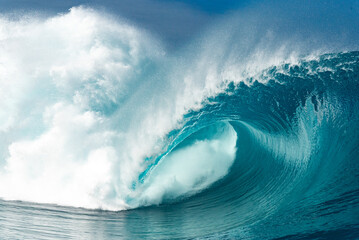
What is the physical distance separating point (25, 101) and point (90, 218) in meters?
5.04

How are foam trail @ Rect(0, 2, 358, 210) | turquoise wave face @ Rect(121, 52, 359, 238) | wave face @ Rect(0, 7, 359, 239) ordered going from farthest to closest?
1. foam trail @ Rect(0, 2, 358, 210)
2. wave face @ Rect(0, 7, 359, 239)
3. turquoise wave face @ Rect(121, 52, 359, 238)

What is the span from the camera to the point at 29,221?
660 cm

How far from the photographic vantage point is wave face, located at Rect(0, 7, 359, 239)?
7.03 m

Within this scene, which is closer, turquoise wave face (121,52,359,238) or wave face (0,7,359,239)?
turquoise wave face (121,52,359,238)

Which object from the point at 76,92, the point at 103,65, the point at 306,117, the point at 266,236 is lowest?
the point at 266,236

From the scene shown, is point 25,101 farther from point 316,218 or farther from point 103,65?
point 316,218

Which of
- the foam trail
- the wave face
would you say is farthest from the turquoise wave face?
the foam trail

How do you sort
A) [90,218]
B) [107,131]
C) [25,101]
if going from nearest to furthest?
[90,218]
[107,131]
[25,101]

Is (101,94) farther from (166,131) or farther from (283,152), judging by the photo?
(283,152)

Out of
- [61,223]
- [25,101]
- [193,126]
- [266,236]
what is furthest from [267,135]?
[25,101]

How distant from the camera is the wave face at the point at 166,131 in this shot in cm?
703

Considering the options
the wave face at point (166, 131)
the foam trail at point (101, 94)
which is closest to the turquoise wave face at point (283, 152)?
the wave face at point (166, 131)

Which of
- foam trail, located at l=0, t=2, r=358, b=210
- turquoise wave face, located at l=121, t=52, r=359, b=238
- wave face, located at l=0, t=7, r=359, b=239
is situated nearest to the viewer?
turquoise wave face, located at l=121, t=52, r=359, b=238

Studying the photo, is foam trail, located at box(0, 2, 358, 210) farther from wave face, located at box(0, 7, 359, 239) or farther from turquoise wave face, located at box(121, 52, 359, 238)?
turquoise wave face, located at box(121, 52, 359, 238)
